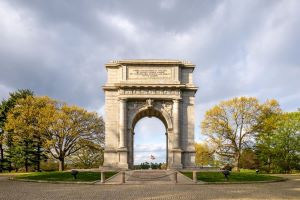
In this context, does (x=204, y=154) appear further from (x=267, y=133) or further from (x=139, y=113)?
(x=139, y=113)

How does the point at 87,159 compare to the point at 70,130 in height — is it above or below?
below

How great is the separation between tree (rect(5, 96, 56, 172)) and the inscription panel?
14.4 m

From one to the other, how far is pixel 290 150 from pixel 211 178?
80.4 feet

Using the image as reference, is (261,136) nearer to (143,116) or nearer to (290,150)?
(290,150)

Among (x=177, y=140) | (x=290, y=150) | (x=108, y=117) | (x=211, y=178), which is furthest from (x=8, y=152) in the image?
(x=290, y=150)

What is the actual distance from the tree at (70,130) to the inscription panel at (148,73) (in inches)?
521

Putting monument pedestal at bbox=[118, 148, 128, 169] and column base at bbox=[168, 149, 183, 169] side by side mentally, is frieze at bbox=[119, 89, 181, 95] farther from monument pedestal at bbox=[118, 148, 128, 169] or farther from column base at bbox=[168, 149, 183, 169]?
column base at bbox=[168, 149, 183, 169]

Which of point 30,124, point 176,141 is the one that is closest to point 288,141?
point 176,141

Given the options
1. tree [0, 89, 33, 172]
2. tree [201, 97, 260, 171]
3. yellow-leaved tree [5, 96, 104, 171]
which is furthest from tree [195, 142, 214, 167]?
tree [0, 89, 33, 172]

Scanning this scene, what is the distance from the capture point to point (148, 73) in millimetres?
43750

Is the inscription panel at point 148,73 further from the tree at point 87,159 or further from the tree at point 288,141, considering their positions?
the tree at point 87,159

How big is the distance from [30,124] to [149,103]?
2038cm

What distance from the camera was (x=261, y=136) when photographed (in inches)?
2058

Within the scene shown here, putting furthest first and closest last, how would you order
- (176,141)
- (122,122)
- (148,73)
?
(148,73)
(122,122)
(176,141)
